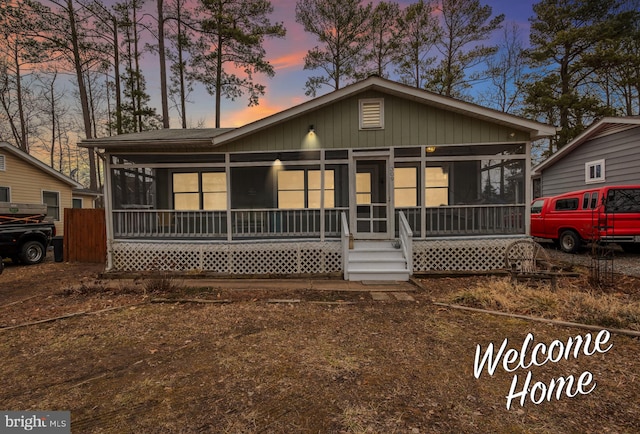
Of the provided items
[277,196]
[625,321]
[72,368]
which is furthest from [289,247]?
[625,321]

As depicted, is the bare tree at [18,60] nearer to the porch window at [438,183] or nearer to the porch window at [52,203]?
the porch window at [52,203]

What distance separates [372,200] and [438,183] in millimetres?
2223

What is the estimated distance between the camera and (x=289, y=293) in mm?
6094

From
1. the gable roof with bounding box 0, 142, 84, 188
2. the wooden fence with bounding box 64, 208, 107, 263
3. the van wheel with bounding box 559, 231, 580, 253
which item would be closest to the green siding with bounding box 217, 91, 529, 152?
the van wheel with bounding box 559, 231, 580, 253

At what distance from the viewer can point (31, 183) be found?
14.4 meters

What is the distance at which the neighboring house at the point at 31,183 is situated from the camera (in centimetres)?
1320

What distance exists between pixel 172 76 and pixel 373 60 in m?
12.5

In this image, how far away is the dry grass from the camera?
13.6ft

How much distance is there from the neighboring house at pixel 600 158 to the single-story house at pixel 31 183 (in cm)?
2188

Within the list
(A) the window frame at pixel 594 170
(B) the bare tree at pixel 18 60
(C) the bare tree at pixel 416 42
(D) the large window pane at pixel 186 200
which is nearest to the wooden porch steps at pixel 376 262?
(D) the large window pane at pixel 186 200

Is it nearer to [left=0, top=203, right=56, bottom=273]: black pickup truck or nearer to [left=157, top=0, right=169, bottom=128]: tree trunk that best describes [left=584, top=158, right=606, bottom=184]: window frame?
[left=0, top=203, right=56, bottom=273]: black pickup truck

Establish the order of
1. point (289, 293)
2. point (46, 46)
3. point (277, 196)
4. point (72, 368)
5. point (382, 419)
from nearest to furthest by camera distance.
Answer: point (382, 419) → point (72, 368) → point (289, 293) → point (277, 196) → point (46, 46)

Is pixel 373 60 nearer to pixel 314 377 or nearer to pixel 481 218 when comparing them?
pixel 481 218

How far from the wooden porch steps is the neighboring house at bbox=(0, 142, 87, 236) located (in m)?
15.6
